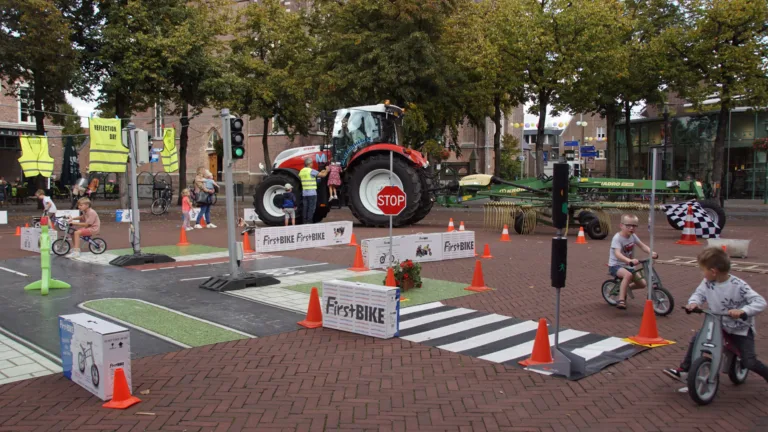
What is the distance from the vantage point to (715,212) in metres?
17.7

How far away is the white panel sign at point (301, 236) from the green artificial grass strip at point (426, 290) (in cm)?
445

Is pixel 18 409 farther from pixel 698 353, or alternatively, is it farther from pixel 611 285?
pixel 611 285

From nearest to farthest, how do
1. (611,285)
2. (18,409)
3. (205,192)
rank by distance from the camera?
1. (18,409)
2. (611,285)
3. (205,192)

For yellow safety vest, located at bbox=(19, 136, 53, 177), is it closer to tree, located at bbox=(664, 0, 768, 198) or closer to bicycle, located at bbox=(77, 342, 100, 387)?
bicycle, located at bbox=(77, 342, 100, 387)

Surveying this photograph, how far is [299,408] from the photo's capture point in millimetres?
5262

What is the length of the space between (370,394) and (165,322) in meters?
3.70

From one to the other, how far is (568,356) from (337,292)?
2.92 meters

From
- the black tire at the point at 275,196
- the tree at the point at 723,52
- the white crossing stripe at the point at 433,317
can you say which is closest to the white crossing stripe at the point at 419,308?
the white crossing stripe at the point at 433,317

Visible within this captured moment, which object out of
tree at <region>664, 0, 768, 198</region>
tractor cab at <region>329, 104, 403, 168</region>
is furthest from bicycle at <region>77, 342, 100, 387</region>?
tree at <region>664, 0, 768, 198</region>

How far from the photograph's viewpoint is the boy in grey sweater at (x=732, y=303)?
5320 millimetres

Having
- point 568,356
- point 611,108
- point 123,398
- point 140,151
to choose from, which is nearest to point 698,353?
point 568,356

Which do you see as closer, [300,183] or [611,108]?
[300,183]

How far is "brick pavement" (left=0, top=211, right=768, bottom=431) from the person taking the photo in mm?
4957

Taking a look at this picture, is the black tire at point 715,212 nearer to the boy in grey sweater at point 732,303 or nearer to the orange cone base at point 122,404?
the boy in grey sweater at point 732,303
